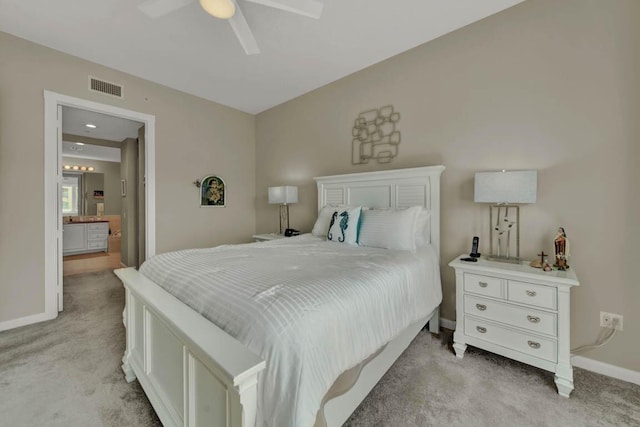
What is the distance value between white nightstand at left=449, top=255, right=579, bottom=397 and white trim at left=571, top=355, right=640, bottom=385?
18.8 inches

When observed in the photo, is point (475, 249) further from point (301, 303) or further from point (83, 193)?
point (83, 193)

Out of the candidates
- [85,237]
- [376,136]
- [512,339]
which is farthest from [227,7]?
[85,237]

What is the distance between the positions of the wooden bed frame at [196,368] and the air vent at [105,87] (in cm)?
252

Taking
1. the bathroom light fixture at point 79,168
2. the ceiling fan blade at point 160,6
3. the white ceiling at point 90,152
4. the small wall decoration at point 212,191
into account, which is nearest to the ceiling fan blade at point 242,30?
the ceiling fan blade at point 160,6

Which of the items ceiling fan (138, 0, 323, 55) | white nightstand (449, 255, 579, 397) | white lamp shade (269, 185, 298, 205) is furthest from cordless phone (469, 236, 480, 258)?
white lamp shade (269, 185, 298, 205)

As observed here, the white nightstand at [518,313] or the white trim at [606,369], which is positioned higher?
the white nightstand at [518,313]

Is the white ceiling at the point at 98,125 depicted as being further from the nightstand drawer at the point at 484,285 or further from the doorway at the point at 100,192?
the nightstand drawer at the point at 484,285

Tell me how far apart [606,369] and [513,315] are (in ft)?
2.47

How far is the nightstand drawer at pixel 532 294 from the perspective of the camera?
164 cm

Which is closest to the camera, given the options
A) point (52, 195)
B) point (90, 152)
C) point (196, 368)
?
point (196, 368)

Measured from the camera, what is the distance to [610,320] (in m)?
1.80

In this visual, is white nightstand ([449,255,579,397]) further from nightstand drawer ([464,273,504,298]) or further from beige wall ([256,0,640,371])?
beige wall ([256,0,640,371])

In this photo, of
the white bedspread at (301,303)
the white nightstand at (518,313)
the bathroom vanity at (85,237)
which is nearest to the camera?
the white bedspread at (301,303)

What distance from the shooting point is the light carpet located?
1.41 m
